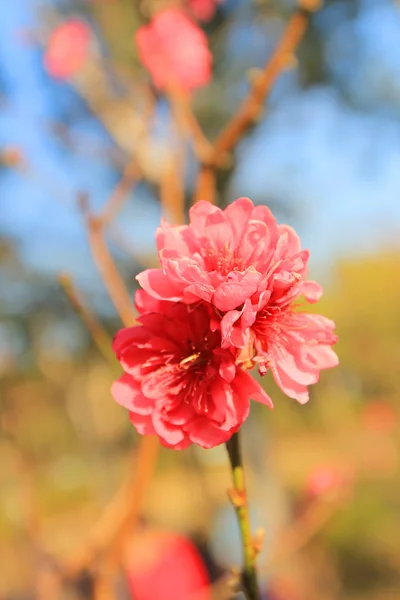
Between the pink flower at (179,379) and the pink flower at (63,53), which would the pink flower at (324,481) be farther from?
the pink flower at (63,53)

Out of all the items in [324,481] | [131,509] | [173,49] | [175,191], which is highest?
[173,49]

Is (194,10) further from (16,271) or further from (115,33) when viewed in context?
(16,271)

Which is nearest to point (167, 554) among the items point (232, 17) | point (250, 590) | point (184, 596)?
point (184, 596)

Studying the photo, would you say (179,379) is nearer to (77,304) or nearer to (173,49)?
(77,304)

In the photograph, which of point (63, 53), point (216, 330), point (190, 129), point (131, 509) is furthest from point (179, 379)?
point (63, 53)

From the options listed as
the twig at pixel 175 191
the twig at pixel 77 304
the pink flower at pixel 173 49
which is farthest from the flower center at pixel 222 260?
the pink flower at pixel 173 49

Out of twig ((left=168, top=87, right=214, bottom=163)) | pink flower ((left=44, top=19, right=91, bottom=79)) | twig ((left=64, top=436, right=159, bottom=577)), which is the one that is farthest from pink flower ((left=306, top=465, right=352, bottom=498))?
pink flower ((left=44, top=19, right=91, bottom=79))

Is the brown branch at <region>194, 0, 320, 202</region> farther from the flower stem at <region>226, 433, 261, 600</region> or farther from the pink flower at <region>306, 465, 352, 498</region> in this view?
the pink flower at <region>306, 465, 352, 498</region>
